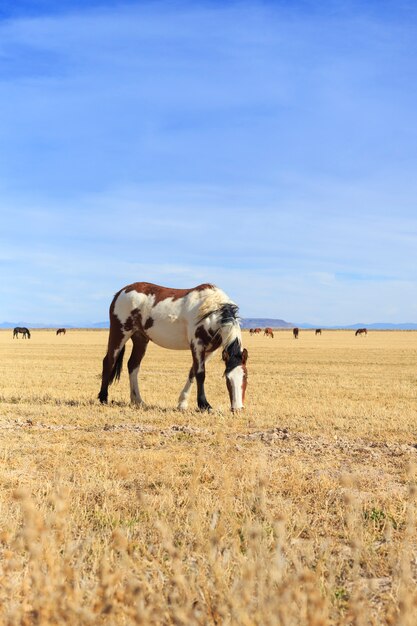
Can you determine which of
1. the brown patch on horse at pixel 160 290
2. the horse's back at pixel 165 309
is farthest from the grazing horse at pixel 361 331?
the horse's back at pixel 165 309

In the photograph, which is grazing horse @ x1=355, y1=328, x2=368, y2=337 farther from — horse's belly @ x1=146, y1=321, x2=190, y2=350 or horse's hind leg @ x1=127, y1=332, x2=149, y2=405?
horse's belly @ x1=146, y1=321, x2=190, y2=350

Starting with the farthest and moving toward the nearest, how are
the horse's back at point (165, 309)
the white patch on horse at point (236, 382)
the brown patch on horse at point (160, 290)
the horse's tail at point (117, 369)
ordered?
the horse's tail at point (117, 369)
the brown patch on horse at point (160, 290)
the horse's back at point (165, 309)
the white patch on horse at point (236, 382)

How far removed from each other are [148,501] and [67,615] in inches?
111

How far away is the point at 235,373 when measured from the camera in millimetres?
12219

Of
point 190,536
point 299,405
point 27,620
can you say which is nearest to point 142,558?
point 190,536

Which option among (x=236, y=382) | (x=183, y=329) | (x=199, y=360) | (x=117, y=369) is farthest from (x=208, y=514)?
(x=117, y=369)

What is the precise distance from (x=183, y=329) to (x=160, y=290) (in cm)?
118

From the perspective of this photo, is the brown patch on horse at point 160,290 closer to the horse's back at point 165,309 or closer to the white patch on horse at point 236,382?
the horse's back at point 165,309

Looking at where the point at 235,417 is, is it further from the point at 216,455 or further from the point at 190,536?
the point at 190,536

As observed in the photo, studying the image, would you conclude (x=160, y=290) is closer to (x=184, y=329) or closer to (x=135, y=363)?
(x=184, y=329)

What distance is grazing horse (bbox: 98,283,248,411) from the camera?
488 inches

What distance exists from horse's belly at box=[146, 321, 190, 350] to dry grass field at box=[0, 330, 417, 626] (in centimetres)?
143

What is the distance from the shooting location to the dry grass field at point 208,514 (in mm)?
3273

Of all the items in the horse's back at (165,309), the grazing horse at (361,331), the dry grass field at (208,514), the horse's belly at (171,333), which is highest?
the grazing horse at (361,331)
